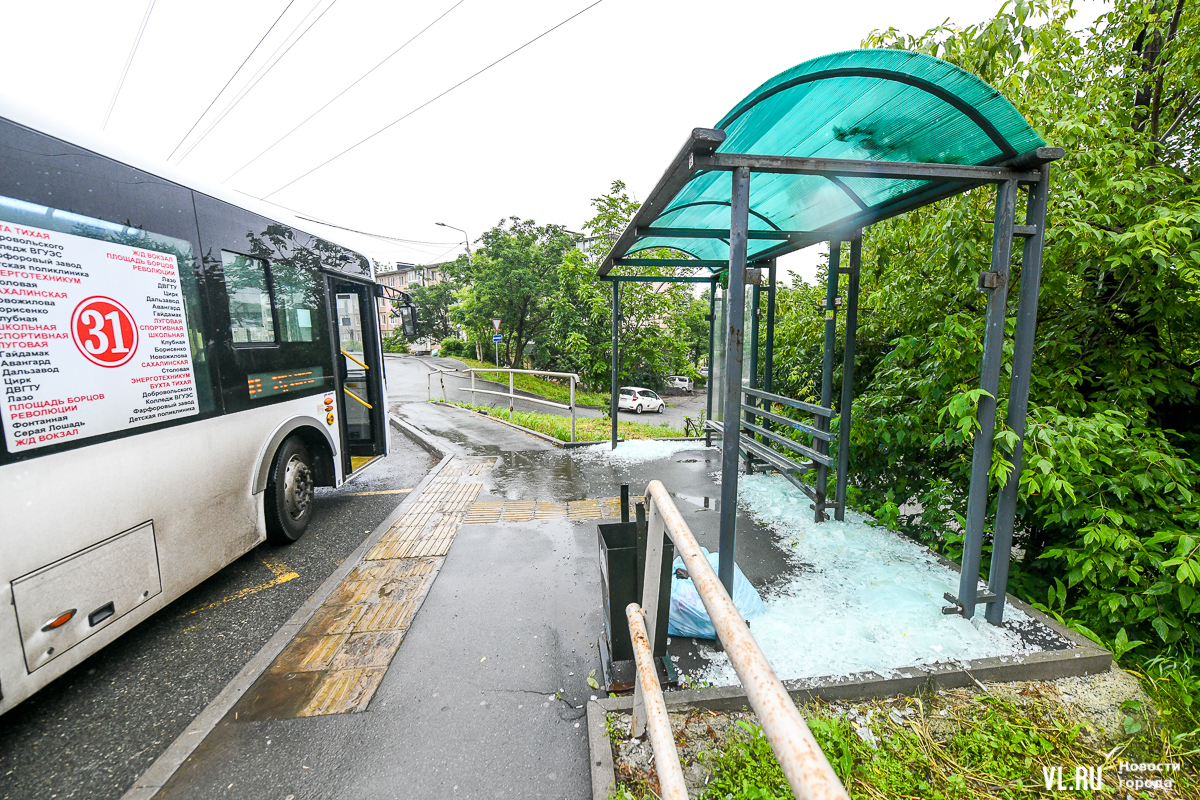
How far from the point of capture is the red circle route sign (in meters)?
2.56

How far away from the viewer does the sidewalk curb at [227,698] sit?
80.7 inches

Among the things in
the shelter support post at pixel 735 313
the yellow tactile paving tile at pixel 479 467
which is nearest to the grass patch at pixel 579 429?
the yellow tactile paving tile at pixel 479 467

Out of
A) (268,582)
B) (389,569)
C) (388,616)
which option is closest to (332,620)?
(388,616)

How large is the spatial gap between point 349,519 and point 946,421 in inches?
218

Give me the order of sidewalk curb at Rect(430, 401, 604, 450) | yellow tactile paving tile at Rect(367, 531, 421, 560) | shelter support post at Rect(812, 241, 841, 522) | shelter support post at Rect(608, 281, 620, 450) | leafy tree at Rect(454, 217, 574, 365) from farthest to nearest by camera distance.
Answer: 1. leafy tree at Rect(454, 217, 574, 365)
2. sidewalk curb at Rect(430, 401, 604, 450)
3. shelter support post at Rect(608, 281, 620, 450)
4. shelter support post at Rect(812, 241, 841, 522)
5. yellow tactile paving tile at Rect(367, 531, 421, 560)

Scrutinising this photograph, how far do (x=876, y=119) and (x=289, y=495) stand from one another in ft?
17.0

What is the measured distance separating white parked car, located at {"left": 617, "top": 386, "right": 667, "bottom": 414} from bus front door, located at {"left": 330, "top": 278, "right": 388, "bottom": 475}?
19.4m

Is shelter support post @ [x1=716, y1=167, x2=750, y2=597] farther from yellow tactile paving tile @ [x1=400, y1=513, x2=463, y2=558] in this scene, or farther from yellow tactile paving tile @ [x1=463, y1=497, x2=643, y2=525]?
yellow tactile paving tile @ [x1=400, y1=513, x2=463, y2=558]

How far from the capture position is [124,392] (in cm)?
278

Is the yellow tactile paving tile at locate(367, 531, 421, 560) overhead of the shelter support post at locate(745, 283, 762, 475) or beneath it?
beneath

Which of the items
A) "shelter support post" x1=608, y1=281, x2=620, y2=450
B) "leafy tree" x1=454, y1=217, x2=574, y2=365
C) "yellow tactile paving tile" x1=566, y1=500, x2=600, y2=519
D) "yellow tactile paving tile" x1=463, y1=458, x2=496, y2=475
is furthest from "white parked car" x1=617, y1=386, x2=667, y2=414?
"yellow tactile paving tile" x1=566, y1=500, x2=600, y2=519

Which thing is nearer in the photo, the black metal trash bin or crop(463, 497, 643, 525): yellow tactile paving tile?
the black metal trash bin

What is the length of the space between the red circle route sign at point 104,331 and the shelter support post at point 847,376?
4908 mm

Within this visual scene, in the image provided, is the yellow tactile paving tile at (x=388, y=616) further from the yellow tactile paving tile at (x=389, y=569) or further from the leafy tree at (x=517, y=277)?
the leafy tree at (x=517, y=277)
